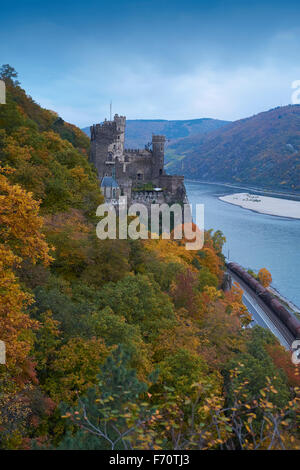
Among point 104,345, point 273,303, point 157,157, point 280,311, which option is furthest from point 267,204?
point 104,345

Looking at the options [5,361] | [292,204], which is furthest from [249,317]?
[292,204]

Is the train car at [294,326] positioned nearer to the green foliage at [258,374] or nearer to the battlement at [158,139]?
the green foliage at [258,374]

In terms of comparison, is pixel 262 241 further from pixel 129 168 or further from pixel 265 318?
pixel 265 318

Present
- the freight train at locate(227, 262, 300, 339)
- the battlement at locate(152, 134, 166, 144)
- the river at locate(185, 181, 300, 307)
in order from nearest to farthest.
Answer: the freight train at locate(227, 262, 300, 339)
the battlement at locate(152, 134, 166, 144)
the river at locate(185, 181, 300, 307)

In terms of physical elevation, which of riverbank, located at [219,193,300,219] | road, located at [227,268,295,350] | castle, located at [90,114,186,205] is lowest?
road, located at [227,268,295,350]

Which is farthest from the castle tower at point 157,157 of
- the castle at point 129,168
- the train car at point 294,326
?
the train car at point 294,326

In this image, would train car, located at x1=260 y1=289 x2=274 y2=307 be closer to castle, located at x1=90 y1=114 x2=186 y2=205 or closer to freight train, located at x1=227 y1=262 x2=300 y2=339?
freight train, located at x1=227 y1=262 x2=300 y2=339

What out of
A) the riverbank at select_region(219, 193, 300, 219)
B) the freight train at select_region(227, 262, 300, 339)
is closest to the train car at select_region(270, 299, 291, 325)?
the freight train at select_region(227, 262, 300, 339)
